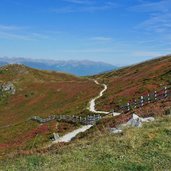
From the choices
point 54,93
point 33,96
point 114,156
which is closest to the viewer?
point 114,156

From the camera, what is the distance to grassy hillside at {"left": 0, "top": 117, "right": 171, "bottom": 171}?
52.5 ft

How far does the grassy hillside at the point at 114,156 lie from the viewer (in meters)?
16.0

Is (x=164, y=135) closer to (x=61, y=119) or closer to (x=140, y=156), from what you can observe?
(x=140, y=156)

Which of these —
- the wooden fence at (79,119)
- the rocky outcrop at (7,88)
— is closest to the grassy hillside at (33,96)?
the rocky outcrop at (7,88)

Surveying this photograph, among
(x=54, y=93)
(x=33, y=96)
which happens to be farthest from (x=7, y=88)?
(x=54, y=93)

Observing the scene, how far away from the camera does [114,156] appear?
17219mm

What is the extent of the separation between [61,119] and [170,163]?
49033mm

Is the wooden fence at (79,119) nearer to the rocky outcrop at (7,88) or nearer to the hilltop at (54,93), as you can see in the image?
the hilltop at (54,93)

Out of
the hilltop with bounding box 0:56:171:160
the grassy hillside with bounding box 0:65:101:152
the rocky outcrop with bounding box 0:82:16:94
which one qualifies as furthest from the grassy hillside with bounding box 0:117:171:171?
the rocky outcrop with bounding box 0:82:16:94

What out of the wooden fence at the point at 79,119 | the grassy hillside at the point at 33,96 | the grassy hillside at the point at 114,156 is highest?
the grassy hillside at the point at 114,156

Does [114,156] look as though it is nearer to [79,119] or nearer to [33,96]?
[79,119]

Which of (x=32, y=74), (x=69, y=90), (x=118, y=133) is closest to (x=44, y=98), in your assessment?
(x=69, y=90)

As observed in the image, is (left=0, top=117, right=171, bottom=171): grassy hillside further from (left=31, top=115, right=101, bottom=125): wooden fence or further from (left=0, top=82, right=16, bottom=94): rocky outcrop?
(left=0, top=82, right=16, bottom=94): rocky outcrop

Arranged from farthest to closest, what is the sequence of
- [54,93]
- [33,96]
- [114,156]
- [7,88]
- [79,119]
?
[7,88]
[33,96]
[54,93]
[79,119]
[114,156]
